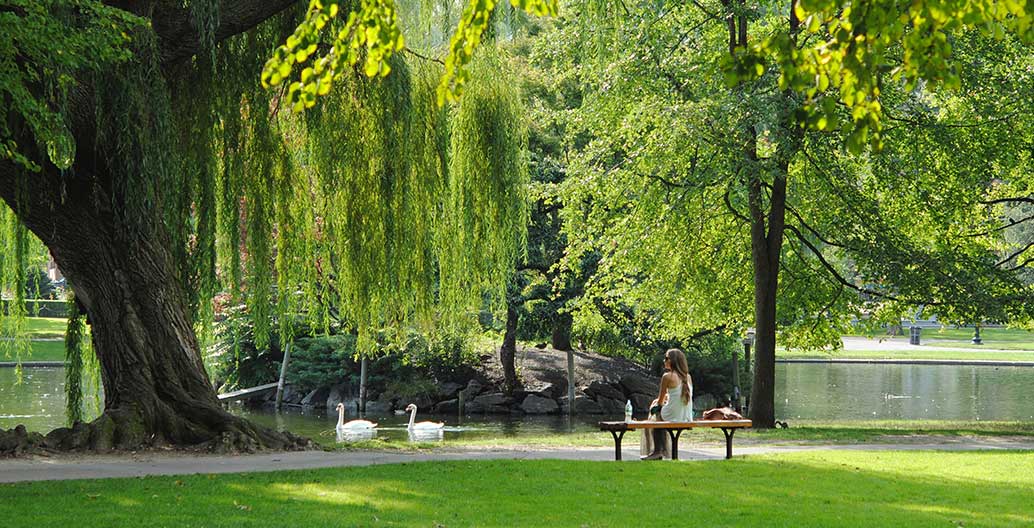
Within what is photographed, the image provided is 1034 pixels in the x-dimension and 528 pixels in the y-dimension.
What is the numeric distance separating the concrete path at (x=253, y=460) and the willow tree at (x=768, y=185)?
5846mm

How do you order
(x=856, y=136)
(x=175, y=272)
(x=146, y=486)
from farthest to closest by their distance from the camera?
(x=175, y=272) → (x=146, y=486) → (x=856, y=136)

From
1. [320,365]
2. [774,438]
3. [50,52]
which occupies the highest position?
[50,52]

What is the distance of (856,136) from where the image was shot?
4.84m

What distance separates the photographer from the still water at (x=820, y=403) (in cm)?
2889

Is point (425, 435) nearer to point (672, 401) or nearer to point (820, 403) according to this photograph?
point (672, 401)

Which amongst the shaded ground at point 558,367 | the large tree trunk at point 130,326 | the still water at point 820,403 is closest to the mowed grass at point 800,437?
the large tree trunk at point 130,326

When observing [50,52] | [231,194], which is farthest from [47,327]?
[50,52]

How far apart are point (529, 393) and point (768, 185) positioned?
13.7 meters

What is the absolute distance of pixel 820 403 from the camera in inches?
1491

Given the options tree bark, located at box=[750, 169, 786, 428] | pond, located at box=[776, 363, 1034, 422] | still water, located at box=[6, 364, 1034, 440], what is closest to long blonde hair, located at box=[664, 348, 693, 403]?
tree bark, located at box=[750, 169, 786, 428]

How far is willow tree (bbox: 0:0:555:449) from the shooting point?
12656 millimetres

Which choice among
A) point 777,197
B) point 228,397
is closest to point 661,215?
point 777,197

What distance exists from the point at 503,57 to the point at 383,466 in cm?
581

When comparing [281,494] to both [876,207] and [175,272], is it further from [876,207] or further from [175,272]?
[876,207]
